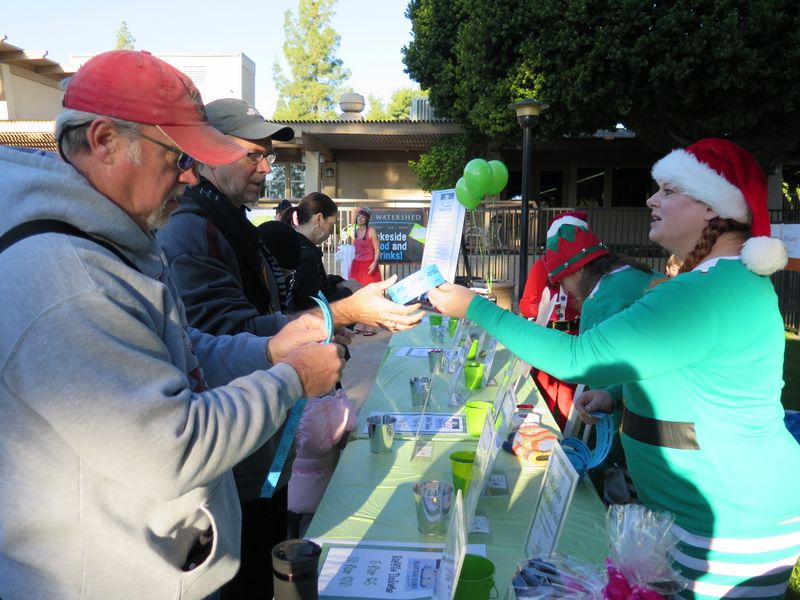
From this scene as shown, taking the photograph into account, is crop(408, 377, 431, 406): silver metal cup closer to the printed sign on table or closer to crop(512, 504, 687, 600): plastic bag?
the printed sign on table

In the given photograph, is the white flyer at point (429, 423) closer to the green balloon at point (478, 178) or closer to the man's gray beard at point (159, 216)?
the man's gray beard at point (159, 216)

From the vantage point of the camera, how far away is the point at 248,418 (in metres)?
1.07

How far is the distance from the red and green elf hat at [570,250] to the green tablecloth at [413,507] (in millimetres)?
1578

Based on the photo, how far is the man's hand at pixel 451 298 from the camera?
199 cm

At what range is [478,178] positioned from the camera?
650cm

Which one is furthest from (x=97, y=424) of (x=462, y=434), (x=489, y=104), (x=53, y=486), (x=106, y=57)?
(x=489, y=104)

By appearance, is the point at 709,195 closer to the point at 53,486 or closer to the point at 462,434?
the point at 462,434

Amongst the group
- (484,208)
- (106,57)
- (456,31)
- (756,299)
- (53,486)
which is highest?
(456,31)

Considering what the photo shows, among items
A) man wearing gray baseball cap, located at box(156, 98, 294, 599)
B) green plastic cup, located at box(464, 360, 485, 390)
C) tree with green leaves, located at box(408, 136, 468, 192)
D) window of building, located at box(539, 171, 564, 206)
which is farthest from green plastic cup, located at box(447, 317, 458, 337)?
window of building, located at box(539, 171, 564, 206)

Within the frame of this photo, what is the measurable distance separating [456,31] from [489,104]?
9.16ft

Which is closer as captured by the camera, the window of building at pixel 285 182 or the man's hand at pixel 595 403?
the man's hand at pixel 595 403

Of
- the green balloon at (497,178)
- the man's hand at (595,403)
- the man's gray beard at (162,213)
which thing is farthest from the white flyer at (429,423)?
the green balloon at (497,178)

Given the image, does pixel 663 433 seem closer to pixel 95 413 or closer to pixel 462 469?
pixel 462 469

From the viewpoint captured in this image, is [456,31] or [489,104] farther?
[456,31]
